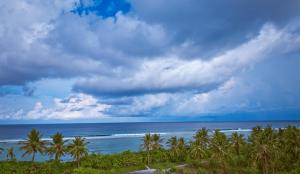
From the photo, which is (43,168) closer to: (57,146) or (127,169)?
(57,146)

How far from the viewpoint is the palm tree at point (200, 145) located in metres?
90.4

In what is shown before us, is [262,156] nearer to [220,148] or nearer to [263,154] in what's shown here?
[263,154]

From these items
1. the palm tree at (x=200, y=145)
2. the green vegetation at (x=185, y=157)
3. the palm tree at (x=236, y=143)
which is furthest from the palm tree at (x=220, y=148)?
the palm tree at (x=200, y=145)

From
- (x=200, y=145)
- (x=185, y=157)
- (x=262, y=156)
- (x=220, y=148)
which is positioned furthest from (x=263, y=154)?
(x=185, y=157)

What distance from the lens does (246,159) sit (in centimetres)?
8250

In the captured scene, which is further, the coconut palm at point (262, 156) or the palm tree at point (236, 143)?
the palm tree at point (236, 143)

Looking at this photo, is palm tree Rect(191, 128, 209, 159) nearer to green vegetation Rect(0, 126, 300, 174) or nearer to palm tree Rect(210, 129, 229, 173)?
green vegetation Rect(0, 126, 300, 174)

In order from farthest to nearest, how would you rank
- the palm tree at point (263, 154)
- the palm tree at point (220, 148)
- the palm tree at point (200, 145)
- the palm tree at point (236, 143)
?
the palm tree at point (236, 143) → the palm tree at point (200, 145) → the palm tree at point (220, 148) → the palm tree at point (263, 154)

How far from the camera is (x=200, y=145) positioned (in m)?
93.8

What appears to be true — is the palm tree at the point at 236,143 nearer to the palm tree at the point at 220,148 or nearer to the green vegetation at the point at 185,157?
the green vegetation at the point at 185,157

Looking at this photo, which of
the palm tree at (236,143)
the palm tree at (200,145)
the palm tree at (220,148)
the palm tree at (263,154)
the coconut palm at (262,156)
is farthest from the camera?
the palm tree at (236,143)

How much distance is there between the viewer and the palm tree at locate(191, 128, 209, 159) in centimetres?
9044

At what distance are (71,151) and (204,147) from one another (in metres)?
44.6

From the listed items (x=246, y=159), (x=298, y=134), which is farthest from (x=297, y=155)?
(x=246, y=159)
